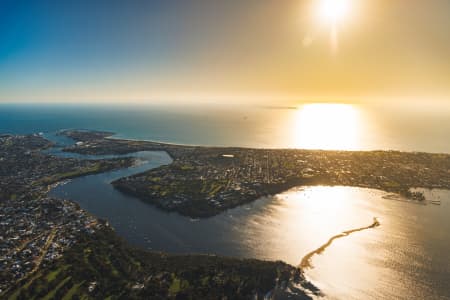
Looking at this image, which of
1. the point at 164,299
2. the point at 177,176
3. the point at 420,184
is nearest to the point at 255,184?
the point at 177,176

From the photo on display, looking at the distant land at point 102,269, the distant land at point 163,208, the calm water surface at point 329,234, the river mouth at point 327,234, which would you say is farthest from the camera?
the river mouth at point 327,234

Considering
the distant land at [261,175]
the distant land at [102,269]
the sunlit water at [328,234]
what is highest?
the distant land at [261,175]

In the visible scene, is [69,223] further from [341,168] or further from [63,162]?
[341,168]

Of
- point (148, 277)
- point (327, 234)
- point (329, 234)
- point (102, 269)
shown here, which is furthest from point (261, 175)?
point (102, 269)

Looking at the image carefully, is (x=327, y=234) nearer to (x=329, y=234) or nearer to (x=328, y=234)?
(x=328, y=234)

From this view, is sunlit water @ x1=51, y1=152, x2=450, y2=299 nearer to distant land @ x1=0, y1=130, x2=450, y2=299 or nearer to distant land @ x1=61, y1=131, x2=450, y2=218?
distant land @ x1=0, y1=130, x2=450, y2=299

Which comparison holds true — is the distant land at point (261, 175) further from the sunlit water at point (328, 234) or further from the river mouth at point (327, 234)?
the river mouth at point (327, 234)

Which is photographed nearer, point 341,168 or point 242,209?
point 242,209

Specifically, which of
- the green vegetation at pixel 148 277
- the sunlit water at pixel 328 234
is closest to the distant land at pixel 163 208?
the green vegetation at pixel 148 277
